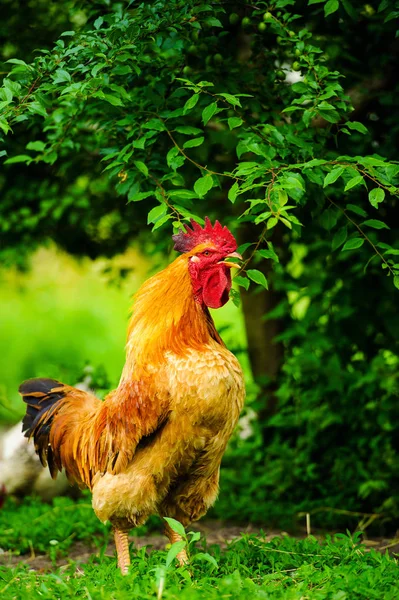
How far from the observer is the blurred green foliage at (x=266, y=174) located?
11.1 ft

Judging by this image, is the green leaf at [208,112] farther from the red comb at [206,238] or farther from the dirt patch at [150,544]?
the dirt patch at [150,544]

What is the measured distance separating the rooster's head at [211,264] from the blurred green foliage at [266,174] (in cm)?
12

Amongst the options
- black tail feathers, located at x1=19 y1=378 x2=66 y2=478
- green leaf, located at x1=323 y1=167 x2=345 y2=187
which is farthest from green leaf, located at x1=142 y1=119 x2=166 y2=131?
black tail feathers, located at x1=19 y1=378 x2=66 y2=478

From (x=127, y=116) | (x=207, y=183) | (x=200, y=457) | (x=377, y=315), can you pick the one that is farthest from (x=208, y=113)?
(x=377, y=315)

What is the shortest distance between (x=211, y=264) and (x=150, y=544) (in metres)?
2.14

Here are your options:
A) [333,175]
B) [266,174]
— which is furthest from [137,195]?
[333,175]

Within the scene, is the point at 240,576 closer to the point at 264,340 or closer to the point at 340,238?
the point at 340,238

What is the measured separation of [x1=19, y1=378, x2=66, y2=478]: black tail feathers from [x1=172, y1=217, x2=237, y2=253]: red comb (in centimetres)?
123

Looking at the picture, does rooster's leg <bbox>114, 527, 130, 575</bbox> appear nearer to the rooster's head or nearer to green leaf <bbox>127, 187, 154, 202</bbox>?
the rooster's head

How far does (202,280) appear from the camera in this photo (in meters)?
3.39

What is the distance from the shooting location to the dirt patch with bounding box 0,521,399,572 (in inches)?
181

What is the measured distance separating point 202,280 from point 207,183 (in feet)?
1.41

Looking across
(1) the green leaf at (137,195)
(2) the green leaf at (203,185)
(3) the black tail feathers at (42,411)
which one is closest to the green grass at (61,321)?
(3) the black tail feathers at (42,411)

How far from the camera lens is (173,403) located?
3.33 meters
